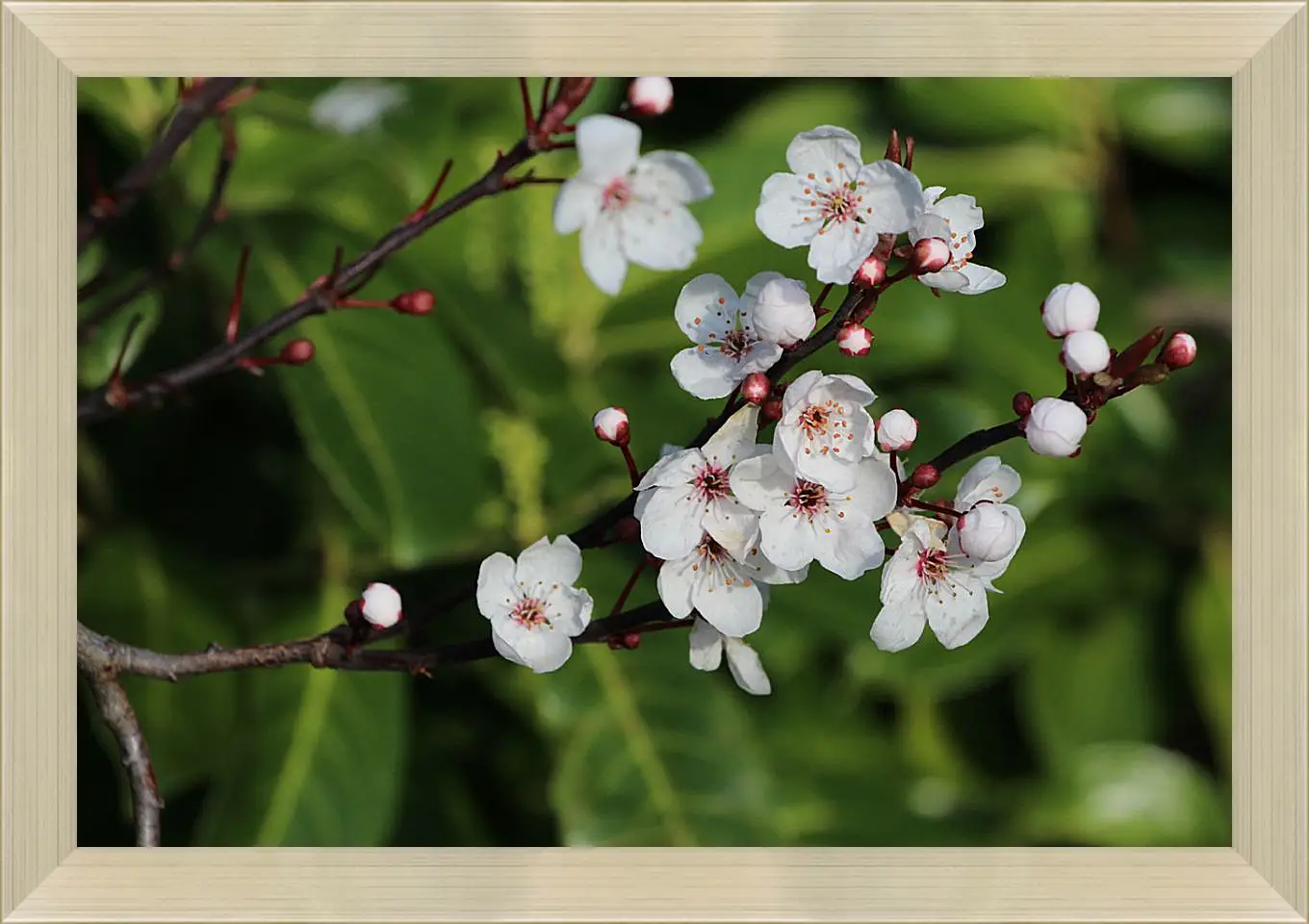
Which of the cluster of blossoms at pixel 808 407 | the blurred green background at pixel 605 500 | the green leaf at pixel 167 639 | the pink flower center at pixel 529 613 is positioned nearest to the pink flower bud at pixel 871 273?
the cluster of blossoms at pixel 808 407

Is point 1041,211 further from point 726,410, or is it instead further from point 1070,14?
point 726,410

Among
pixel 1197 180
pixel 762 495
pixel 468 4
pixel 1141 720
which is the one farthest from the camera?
pixel 1197 180

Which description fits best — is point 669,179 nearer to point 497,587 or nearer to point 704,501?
point 704,501

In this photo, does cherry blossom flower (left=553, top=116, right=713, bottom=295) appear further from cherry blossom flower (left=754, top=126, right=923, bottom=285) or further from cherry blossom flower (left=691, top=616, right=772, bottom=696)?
cherry blossom flower (left=691, top=616, right=772, bottom=696)

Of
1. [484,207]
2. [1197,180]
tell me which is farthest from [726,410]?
[1197,180]

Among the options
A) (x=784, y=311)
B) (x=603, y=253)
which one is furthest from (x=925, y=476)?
(x=603, y=253)
